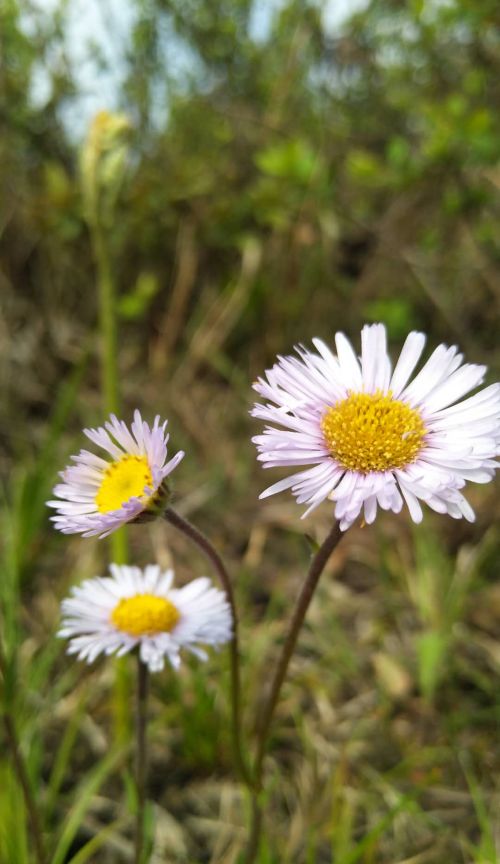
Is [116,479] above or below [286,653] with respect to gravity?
above

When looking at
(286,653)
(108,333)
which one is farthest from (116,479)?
(108,333)

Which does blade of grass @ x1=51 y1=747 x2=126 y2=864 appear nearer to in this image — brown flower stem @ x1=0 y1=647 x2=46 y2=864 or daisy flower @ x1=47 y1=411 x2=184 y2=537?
brown flower stem @ x1=0 y1=647 x2=46 y2=864

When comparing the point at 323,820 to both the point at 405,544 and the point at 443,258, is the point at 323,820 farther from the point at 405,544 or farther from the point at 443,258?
the point at 443,258

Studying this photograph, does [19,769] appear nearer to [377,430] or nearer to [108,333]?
[377,430]

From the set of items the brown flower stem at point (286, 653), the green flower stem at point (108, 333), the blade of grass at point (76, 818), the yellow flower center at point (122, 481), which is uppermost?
the green flower stem at point (108, 333)

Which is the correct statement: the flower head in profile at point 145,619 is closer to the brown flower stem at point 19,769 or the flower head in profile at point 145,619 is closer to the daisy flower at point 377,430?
the brown flower stem at point 19,769

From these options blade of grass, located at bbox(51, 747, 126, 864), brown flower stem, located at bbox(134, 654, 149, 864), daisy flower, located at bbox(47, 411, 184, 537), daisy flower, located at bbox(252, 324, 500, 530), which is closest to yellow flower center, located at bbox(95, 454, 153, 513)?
daisy flower, located at bbox(47, 411, 184, 537)

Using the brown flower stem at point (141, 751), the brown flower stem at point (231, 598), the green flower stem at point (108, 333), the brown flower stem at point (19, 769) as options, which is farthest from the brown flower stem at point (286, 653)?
the green flower stem at point (108, 333)

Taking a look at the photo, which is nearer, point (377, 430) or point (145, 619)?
point (377, 430)
